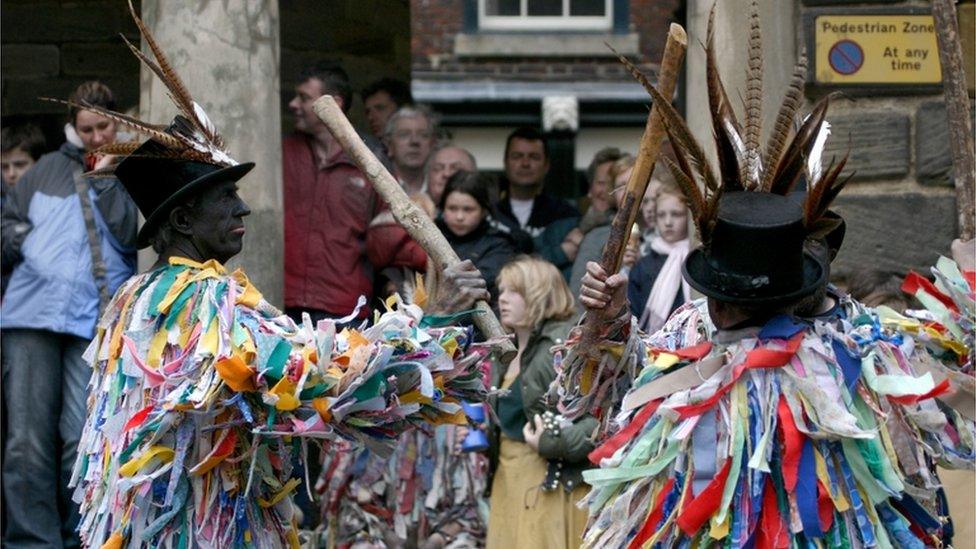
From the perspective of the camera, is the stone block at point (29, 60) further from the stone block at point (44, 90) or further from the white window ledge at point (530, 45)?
the white window ledge at point (530, 45)

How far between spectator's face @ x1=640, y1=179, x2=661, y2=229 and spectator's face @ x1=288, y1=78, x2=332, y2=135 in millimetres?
1396

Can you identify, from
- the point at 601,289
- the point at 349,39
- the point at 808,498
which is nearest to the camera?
the point at 808,498

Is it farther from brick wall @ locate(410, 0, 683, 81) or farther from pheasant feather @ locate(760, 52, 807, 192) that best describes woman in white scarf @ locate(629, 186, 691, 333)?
brick wall @ locate(410, 0, 683, 81)

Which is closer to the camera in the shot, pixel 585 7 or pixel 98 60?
pixel 98 60

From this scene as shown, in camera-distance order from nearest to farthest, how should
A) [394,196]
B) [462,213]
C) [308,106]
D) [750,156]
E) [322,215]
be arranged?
[750,156] < [394,196] < [462,213] < [322,215] < [308,106]

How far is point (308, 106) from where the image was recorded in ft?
30.1

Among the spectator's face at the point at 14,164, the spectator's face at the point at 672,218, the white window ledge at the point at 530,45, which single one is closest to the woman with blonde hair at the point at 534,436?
the spectator's face at the point at 672,218

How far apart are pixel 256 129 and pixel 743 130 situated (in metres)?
3.04

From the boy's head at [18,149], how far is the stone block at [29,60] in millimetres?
1445

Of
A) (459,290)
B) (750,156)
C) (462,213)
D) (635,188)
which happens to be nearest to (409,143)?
(462,213)

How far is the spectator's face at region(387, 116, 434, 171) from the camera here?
9734mm

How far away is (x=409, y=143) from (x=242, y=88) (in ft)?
5.91

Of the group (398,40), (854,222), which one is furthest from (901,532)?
(398,40)

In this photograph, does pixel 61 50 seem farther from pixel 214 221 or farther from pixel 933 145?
pixel 214 221
